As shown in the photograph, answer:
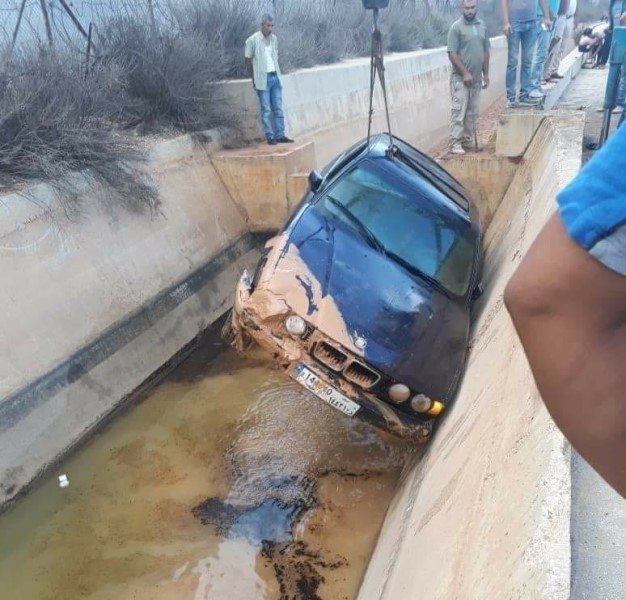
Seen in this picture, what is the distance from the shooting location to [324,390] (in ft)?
14.4

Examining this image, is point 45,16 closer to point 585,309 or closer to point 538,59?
point 538,59

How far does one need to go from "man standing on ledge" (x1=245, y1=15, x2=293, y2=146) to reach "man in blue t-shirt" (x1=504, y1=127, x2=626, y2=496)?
911 cm

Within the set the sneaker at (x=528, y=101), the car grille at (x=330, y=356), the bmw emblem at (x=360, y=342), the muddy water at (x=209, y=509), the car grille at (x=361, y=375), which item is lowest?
the muddy water at (x=209, y=509)

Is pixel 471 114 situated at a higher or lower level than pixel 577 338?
lower

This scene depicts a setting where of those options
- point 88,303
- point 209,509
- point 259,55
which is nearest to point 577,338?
point 209,509

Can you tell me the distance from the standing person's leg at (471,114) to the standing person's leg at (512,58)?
53 centimetres

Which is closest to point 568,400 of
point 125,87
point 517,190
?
point 517,190

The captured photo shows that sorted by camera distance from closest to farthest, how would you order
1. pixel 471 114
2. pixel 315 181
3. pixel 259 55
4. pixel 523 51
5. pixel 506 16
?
1. pixel 315 181
2. pixel 506 16
3. pixel 523 51
4. pixel 471 114
5. pixel 259 55

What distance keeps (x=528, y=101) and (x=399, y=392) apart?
20.7ft

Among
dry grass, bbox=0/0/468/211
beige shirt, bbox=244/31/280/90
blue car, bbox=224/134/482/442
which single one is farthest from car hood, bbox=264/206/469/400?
beige shirt, bbox=244/31/280/90

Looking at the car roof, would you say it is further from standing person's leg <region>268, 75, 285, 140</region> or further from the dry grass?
standing person's leg <region>268, 75, 285, 140</region>

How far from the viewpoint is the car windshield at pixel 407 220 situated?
16.3 feet

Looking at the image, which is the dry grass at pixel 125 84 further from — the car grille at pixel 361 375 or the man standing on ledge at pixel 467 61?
the car grille at pixel 361 375

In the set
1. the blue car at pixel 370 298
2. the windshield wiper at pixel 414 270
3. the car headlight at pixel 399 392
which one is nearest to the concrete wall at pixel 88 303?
the blue car at pixel 370 298
